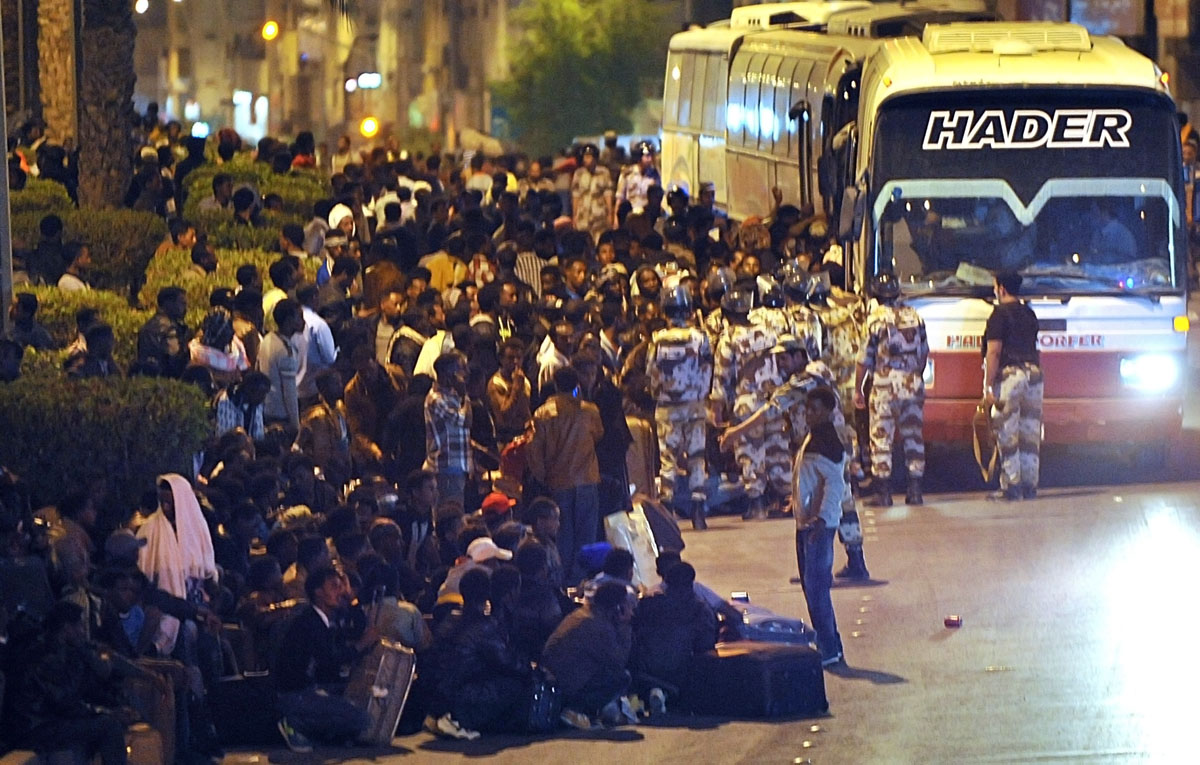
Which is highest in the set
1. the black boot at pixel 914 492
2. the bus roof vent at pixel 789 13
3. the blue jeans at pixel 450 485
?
the bus roof vent at pixel 789 13

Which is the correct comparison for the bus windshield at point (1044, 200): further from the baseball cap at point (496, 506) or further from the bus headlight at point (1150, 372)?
the baseball cap at point (496, 506)

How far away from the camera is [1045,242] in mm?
16484

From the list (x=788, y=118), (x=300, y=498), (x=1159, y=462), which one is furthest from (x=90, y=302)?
(x=788, y=118)

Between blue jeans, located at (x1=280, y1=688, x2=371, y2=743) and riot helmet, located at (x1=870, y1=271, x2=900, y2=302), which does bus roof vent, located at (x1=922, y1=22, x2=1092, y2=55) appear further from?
blue jeans, located at (x1=280, y1=688, x2=371, y2=743)

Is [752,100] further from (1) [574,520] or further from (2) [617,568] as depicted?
(2) [617,568]

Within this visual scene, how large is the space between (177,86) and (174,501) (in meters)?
70.7

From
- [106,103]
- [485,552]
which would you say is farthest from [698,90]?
[485,552]

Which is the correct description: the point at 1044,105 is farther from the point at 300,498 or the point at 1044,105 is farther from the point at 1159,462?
the point at 300,498

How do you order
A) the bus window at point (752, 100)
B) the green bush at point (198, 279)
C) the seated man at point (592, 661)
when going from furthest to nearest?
the bus window at point (752, 100) < the green bush at point (198, 279) < the seated man at point (592, 661)

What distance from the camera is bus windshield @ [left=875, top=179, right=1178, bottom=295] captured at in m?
16.4

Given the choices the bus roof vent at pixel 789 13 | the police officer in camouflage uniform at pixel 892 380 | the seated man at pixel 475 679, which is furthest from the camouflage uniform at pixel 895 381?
the bus roof vent at pixel 789 13

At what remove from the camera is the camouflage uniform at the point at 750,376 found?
15.5m

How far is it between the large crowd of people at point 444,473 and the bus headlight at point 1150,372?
2.01m

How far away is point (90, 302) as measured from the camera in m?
15.8
